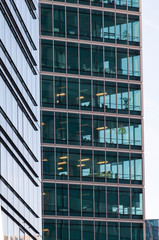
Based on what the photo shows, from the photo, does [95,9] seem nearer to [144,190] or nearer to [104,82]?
[104,82]

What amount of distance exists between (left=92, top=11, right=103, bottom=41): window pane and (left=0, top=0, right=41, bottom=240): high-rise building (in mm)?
37633

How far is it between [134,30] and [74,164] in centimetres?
1748

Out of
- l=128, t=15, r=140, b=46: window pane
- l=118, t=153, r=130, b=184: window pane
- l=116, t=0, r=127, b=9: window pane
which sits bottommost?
l=118, t=153, r=130, b=184: window pane

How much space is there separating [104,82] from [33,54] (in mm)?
39870

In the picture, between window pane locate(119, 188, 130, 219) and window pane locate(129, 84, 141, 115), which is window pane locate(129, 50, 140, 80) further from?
window pane locate(119, 188, 130, 219)

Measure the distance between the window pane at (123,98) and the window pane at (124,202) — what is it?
28.6ft

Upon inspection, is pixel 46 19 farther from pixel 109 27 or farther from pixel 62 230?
pixel 62 230

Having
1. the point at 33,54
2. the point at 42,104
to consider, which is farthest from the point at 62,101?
the point at 33,54

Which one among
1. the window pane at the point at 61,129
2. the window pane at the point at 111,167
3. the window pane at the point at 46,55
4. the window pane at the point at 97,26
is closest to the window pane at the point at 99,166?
the window pane at the point at 111,167

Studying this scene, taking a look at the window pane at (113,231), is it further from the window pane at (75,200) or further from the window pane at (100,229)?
the window pane at (75,200)

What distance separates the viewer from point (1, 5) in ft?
128

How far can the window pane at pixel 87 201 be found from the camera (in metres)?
86.5

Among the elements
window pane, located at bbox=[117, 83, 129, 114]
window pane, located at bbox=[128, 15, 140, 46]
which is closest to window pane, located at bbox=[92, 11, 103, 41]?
window pane, located at bbox=[128, 15, 140, 46]

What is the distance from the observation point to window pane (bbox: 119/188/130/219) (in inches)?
3462
